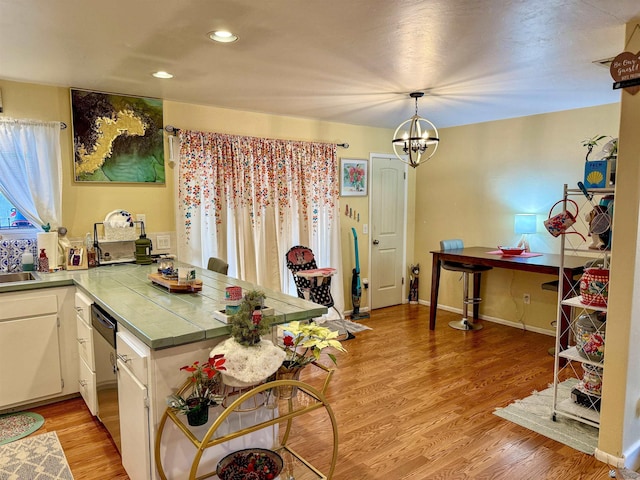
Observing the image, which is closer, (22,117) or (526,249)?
(22,117)

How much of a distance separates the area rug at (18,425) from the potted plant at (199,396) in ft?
5.33

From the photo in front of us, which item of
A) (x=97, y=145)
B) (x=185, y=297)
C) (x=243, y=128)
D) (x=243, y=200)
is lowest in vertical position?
(x=185, y=297)

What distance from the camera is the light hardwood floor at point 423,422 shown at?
2.37 m

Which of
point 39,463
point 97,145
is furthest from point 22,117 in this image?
point 39,463

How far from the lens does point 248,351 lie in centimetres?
171

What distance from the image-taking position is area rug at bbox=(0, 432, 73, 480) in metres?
2.28

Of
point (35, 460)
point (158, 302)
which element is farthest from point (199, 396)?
point (35, 460)

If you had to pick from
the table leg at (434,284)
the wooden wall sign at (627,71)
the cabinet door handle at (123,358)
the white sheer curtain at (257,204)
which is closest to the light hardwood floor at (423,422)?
the table leg at (434,284)

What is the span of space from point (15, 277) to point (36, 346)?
0.62m

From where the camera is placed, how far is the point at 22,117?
10.5 ft

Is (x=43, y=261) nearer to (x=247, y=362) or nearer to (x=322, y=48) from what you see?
(x=247, y=362)

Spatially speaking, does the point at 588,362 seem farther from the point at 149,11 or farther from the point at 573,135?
the point at 149,11

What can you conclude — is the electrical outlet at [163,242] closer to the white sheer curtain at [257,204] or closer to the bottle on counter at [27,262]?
the white sheer curtain at [257,204]

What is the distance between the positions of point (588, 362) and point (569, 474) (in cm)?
63
